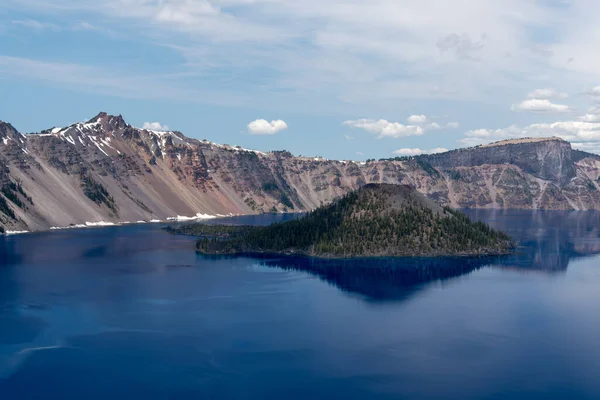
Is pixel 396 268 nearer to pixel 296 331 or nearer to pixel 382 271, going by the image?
pixel 382 271

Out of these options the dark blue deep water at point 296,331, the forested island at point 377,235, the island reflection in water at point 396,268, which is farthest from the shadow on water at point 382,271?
the forested island at point 377,235

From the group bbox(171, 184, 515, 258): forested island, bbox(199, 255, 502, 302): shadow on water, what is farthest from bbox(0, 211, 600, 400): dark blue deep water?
bbox(171, 184, 515, 258): forested island

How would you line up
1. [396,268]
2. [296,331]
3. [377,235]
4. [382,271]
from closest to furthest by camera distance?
[296,331] < [382,271] < [396,268] < [377,235]

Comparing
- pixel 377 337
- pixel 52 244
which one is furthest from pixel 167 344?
pixel 52 244

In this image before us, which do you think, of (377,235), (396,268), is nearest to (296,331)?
(396,268)

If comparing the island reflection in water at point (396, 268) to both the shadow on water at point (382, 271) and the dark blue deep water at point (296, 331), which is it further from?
the dark blue deep water at point (296, 331)

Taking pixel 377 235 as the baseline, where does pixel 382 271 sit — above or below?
below
